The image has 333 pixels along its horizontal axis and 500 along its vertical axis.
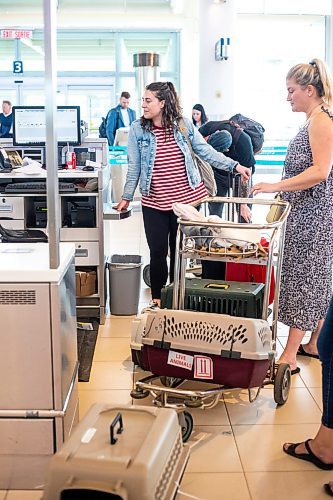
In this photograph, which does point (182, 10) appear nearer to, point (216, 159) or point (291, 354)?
point (216, 159)

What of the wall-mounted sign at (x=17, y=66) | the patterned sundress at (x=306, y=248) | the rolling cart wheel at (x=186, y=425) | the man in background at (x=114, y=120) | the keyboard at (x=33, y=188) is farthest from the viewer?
the wall-mounted sign at (x=17, y=66)

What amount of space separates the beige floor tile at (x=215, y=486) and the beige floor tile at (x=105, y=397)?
729 millimetres

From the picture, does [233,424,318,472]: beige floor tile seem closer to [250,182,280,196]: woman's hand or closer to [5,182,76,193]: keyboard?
[250,182,280,196]: woman's hand

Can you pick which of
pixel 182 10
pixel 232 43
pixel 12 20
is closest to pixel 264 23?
pixel 182 10

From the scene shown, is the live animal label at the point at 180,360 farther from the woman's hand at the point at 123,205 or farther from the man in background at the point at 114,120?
the man in background at the point at 114,120

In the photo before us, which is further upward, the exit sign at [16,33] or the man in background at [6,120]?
the exit sign at [16,33]

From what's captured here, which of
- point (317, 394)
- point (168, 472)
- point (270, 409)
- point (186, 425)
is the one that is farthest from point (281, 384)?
point (168, 472)

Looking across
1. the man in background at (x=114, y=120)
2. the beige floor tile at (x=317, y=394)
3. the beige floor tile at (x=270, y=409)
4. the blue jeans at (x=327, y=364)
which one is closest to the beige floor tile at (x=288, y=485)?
the blue jeans at (x=327, y=364)

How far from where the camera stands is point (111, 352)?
3922mm

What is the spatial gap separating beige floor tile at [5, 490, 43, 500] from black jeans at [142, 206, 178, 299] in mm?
2000

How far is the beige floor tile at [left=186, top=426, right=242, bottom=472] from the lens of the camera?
2639 millimetres

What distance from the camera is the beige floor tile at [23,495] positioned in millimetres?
2410

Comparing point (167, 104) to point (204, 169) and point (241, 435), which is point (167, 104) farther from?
point (241, 435)

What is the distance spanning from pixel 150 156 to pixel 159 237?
48 centimetres
